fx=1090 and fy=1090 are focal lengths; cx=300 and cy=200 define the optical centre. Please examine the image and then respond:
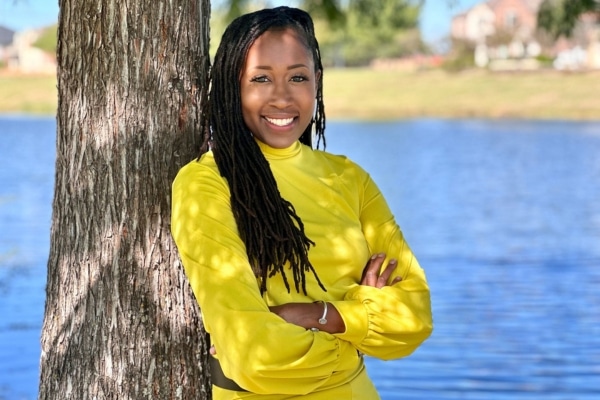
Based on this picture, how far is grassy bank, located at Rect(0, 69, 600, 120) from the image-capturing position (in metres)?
46.8

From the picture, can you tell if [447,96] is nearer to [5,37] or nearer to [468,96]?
[468,96]

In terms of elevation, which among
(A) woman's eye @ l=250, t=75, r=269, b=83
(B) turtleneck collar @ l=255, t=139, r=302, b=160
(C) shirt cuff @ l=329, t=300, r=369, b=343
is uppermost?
(A) woman's eye @ l=250, t=75, r=269, b=83

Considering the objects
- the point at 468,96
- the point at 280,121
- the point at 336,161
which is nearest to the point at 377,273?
the point at 336,161

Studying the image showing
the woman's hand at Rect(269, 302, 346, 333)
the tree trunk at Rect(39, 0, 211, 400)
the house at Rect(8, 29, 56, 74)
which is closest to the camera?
the woman's hand at Rect(269, 302, 346, 333)

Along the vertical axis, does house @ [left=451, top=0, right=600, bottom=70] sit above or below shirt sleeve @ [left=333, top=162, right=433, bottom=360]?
below

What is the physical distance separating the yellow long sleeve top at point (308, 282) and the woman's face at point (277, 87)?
6 cm

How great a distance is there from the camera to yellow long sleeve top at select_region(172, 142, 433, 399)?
7.45 feet

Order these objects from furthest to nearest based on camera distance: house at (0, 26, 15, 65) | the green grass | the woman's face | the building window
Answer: house at (0, 26, 15, 65) < the building window < the green grass < the woman's face

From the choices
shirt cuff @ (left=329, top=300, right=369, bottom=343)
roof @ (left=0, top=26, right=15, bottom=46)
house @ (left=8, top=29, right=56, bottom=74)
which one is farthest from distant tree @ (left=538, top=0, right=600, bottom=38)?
roof @ (left=0, top=26, right=15, bottom=46)

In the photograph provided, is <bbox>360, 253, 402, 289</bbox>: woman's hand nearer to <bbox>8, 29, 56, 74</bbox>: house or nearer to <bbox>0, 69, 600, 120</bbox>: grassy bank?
<bbox>0, 69, 600, 120</bbox>: grassy bank

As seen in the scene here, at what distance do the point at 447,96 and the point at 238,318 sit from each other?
48.9m

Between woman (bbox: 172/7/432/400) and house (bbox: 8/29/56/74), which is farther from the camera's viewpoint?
house (bbox: 8/29/56/74)

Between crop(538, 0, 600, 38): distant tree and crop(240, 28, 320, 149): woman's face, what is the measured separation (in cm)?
648

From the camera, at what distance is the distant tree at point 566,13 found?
8.61 m
